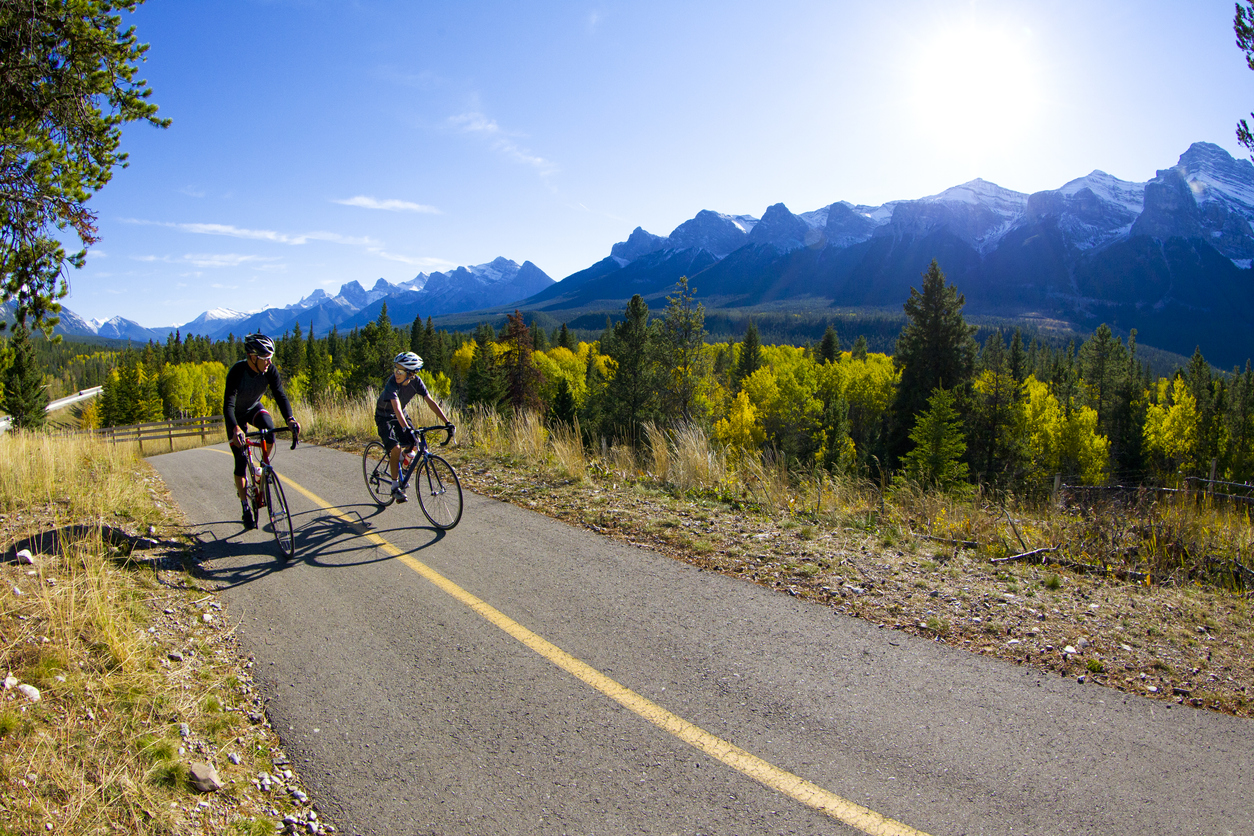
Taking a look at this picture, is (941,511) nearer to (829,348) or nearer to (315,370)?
(829,348)

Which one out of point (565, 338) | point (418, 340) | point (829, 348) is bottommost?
point (829, 348)

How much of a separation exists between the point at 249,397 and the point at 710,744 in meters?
6.29

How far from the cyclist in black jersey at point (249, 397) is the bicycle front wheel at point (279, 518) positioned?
0.51 meters

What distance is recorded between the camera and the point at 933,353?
136 feet

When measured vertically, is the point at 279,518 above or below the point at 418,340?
below

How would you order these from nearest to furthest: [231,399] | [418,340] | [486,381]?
[231,399]
[486,381]
[418,340]

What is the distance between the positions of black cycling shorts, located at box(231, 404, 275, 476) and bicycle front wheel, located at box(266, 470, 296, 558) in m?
0.42

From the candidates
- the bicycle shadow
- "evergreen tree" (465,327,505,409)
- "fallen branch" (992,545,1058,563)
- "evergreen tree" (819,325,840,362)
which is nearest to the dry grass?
the bicycle shadow

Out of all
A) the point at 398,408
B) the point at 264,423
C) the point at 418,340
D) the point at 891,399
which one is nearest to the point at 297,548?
the point at 264,423

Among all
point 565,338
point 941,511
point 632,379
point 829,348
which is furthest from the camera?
point 565,338

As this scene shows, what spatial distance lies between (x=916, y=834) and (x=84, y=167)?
1034 centimetres

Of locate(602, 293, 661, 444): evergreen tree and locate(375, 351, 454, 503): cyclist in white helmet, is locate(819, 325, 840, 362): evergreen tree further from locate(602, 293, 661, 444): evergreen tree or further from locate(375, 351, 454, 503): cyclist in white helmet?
locate(375, 351, 454, 503): cyclist in white helmet

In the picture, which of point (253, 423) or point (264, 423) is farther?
point (253, 423)

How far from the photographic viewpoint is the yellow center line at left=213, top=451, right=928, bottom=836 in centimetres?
257
